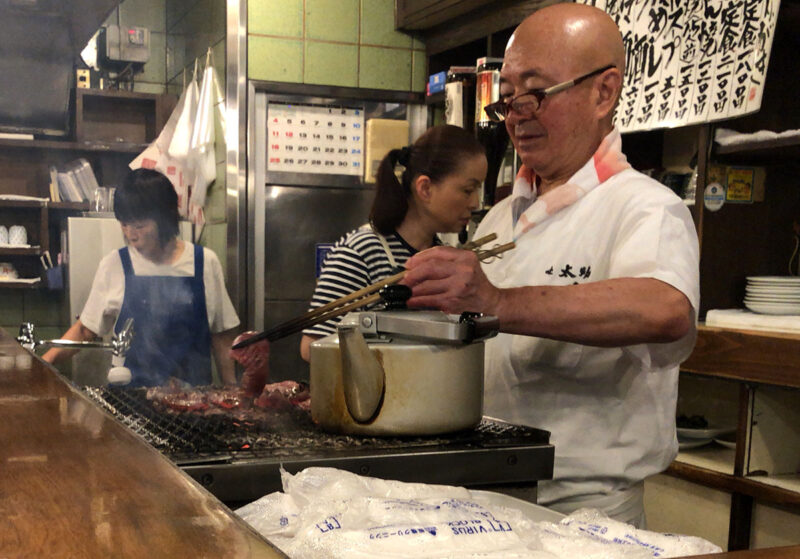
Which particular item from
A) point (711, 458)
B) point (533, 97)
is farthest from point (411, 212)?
point (711, 458)

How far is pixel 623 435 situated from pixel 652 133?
73.4 inches

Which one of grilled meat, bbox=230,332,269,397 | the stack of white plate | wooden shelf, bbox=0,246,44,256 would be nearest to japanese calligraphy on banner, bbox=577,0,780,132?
the stack of white plate

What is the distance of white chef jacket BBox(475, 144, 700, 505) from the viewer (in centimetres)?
160

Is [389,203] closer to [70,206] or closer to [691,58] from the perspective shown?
[691,58]

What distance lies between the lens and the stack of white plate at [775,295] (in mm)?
2594

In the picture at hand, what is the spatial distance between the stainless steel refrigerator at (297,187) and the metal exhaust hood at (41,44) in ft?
5.71

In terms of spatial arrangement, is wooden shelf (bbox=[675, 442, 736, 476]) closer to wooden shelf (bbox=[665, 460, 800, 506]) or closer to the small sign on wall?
wooden shelf (bbox=[665, 460, 800, 506])

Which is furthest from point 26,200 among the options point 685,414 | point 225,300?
point 685,414

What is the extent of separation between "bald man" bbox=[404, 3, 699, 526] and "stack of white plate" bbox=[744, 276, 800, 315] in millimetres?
1103

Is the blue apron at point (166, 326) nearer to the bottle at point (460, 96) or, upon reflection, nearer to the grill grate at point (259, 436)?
the bottle at point (460, 96)

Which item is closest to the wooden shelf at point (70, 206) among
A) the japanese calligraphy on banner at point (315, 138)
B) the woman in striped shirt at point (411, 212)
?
the japanese calligraphy on banner at point (315, 138)

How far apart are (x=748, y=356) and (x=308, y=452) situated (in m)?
1.79

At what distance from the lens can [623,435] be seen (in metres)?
1.66

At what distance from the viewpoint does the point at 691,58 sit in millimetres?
2777
